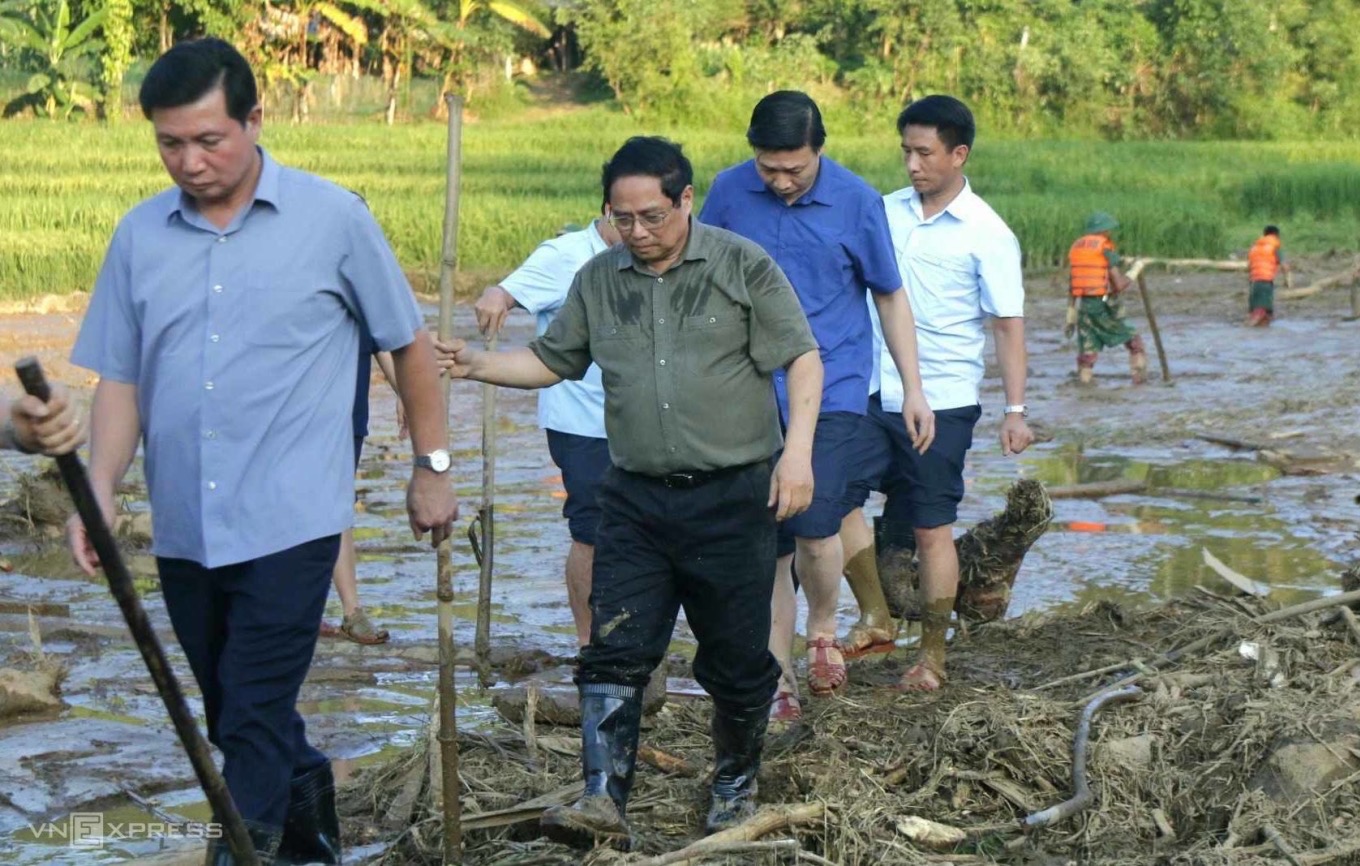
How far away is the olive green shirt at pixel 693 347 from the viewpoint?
4.47 meters

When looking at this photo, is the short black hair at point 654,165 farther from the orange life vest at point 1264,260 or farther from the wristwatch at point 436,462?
the orange life vest at point 1264,260

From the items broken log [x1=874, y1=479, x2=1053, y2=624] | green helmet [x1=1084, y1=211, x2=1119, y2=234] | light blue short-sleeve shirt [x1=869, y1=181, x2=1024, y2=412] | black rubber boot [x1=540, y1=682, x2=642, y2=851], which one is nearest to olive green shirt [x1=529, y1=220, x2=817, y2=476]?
black rubber boot [x1=540, y1=682, x2=642, y2=851]

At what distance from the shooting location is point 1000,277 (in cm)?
618

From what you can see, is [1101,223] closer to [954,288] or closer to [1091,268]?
[1091,268]

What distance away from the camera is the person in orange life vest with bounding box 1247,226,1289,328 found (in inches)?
693

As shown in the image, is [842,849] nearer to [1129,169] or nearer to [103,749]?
[103,749]

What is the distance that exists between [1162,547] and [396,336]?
18.6 feet

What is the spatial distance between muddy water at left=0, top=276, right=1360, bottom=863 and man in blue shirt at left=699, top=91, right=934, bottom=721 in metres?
1.16

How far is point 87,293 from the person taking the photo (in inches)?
688

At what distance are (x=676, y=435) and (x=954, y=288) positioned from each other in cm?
208

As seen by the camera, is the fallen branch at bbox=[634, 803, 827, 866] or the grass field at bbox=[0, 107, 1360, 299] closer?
the fallen branch at bbox=[634, 803, 827, 866]

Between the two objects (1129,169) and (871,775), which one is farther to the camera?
(1129,169)

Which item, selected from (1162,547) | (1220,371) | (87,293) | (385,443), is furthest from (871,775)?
(87,293)

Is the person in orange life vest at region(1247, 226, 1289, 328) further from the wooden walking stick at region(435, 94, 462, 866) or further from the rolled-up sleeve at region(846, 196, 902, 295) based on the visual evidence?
the wooden walking stick at region(435, 94, 462, 866)
